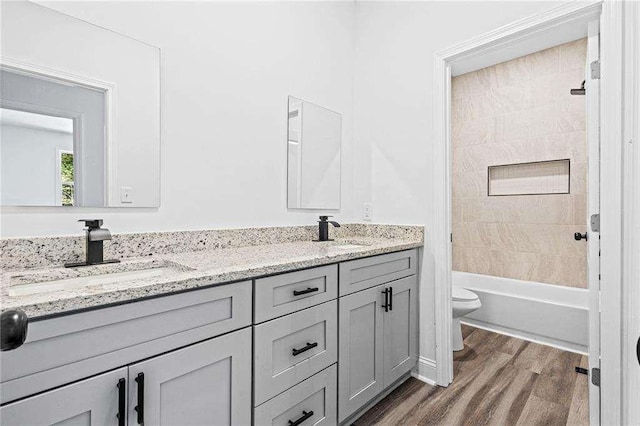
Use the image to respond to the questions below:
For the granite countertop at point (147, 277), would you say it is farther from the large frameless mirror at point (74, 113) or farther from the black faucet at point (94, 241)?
the large frameless mirror at point (74, 113)

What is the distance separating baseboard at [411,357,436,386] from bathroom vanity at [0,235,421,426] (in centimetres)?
32

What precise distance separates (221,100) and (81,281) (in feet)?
3.56

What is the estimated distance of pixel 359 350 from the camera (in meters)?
1.68

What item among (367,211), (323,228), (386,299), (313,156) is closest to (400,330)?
(386,299)

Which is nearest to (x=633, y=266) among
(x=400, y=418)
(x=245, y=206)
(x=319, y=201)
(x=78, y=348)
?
(x=400, y=418)

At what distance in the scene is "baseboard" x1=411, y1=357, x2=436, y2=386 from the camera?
6.84ft

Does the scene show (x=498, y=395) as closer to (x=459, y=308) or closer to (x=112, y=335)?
(x=459, y=308)

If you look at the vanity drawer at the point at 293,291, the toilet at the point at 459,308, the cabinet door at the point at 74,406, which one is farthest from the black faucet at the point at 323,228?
the cabinet door at the point at 74,406

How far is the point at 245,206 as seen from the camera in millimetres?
1898

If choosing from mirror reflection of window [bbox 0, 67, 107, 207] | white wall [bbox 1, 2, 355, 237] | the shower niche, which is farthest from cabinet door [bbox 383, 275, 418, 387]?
the shower niche

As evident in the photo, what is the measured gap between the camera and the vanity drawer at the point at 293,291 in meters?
1.23

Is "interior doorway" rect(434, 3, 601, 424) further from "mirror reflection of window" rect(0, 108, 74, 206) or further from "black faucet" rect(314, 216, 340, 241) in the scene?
"mirror reflection of window" rect(0, 108, 74, 206)

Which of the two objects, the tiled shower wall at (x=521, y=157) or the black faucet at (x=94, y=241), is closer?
the black faucet at (x=94, y=241)

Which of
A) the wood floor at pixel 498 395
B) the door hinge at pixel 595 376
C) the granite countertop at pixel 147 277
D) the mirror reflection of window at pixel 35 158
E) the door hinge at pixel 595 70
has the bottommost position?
the wood floor at pixel 498 395
